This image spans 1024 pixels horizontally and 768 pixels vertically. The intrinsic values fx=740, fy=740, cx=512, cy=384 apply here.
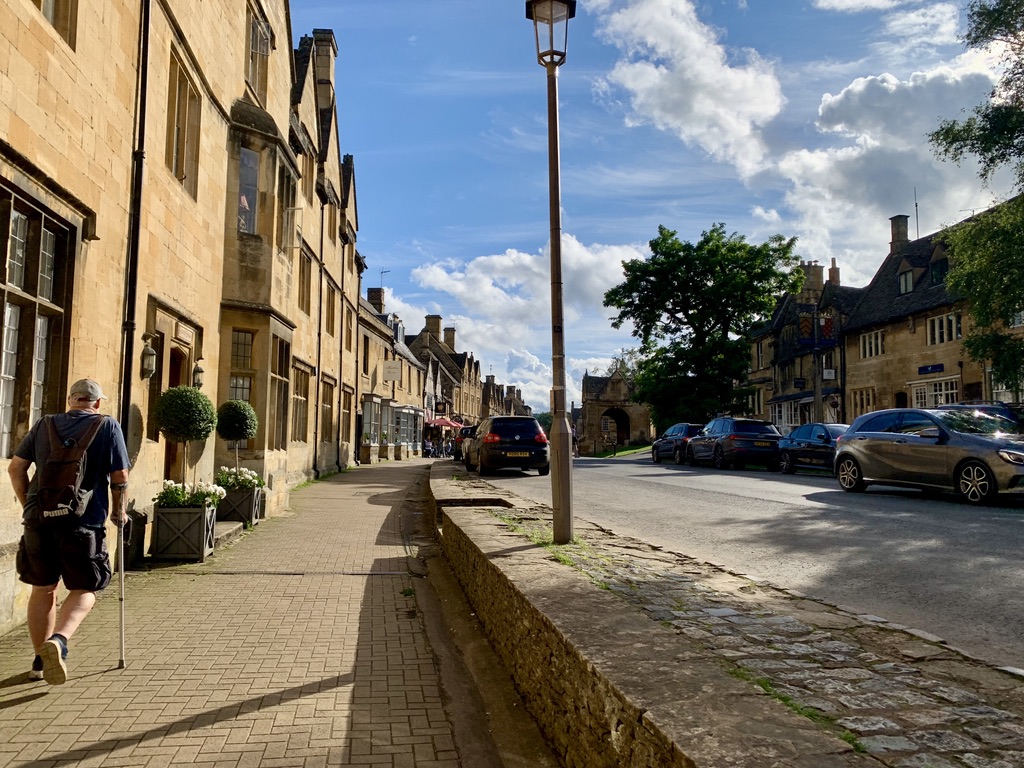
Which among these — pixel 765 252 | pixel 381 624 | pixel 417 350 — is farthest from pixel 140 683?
pixel 417 350

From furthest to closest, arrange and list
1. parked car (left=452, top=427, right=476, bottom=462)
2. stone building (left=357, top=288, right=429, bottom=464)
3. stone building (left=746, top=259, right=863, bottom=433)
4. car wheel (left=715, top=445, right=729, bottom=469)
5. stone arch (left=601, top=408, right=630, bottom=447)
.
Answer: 1. stone arch (left=601, top=408, right=630, bottom=447)
2. stone building (left=746, top=259, right=863, bottom=433)
3. stone building (left=357, top=288, right=429, bottom=464)
4. parked car (left=452, top=427, right=476, bottom=462)
5. car wheel (left=715, top=445, right=729, bottom=469)

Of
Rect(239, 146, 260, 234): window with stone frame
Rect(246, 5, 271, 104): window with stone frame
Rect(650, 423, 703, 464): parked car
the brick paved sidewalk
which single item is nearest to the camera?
the brick paved sidewalk

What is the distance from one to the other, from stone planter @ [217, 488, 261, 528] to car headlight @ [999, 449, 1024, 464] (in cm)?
1119

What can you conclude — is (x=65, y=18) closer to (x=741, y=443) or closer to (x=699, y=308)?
(x=741, y=443)

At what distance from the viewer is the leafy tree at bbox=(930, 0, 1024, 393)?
18766 mm

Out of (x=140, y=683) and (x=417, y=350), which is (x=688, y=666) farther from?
(x=417, y=350)

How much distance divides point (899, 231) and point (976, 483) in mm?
33530

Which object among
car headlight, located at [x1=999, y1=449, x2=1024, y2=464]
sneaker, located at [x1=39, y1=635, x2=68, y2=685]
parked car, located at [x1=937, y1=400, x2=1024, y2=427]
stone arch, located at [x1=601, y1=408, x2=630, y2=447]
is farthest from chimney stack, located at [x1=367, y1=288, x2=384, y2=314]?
sneaker, located at [x1=39, y1=635, x2=68, y2=685]

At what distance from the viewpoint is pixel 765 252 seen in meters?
42.1

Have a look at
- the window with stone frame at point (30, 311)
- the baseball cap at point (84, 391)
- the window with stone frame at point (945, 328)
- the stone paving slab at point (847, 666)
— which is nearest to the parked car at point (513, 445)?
the window with stone frame at point (30, 311)

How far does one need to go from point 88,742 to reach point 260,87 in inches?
506

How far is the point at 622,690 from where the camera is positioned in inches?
97.9

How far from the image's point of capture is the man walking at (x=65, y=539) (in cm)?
443

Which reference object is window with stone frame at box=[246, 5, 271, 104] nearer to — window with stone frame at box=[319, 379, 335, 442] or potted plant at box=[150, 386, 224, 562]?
potted plant at box=[150, 386, 224, 562]
